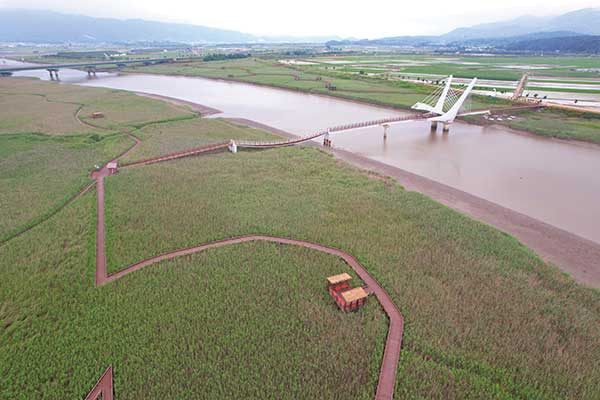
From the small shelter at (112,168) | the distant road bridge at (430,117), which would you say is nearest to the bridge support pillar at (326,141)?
the distant road bridge at (430,117)

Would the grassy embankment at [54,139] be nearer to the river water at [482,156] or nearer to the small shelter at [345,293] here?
the river water at [482,156]

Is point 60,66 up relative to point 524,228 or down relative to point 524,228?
up

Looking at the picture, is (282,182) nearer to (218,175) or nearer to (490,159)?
(218,175)

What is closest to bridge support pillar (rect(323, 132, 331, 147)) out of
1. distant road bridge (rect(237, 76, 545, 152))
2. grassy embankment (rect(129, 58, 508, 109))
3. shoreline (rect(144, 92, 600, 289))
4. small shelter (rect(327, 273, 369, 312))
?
distant road bridge (rect(237, 76, 545, 152))

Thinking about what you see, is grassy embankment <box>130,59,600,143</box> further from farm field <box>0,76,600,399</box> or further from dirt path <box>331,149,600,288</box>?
farm field <box>0,76,600,399</box>

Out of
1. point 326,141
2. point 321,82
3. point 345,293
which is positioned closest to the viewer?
point 345,293

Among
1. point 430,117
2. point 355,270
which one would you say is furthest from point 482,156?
point 355,270

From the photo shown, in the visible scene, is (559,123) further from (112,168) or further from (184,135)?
(112,168)
